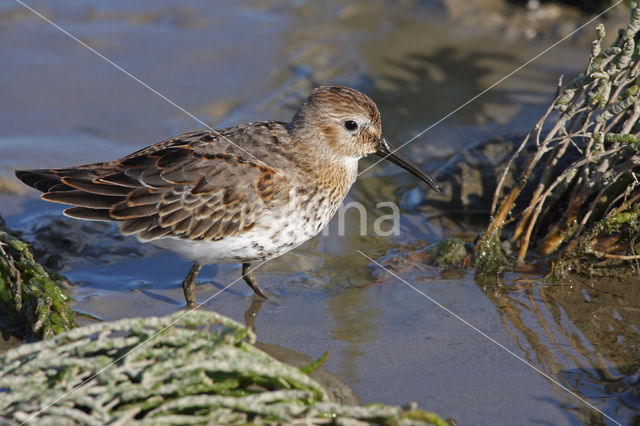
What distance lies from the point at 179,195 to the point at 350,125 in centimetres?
161

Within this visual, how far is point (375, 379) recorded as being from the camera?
471 centimetres

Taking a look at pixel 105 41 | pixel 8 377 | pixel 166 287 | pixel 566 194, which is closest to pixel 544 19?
pixel 566 194

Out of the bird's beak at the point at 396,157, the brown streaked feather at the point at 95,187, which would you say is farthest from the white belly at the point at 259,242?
the bird's beak at the point at 396,157

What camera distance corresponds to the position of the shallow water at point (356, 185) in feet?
15.7

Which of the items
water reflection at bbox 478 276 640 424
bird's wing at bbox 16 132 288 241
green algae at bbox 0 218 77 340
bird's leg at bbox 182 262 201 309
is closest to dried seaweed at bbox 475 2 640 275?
water reflection at bbox 478 276 640 424

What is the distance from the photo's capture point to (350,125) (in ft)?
19.5

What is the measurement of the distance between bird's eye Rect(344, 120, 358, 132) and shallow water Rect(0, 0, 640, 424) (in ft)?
4.21

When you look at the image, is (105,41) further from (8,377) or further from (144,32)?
(8,377)

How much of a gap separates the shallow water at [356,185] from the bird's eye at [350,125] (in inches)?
50.5

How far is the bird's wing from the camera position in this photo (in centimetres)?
533

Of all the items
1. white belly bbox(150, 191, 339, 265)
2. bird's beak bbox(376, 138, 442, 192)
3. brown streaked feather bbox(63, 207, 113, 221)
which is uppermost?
bird's beak bbox(376, 138, 442, 192)
